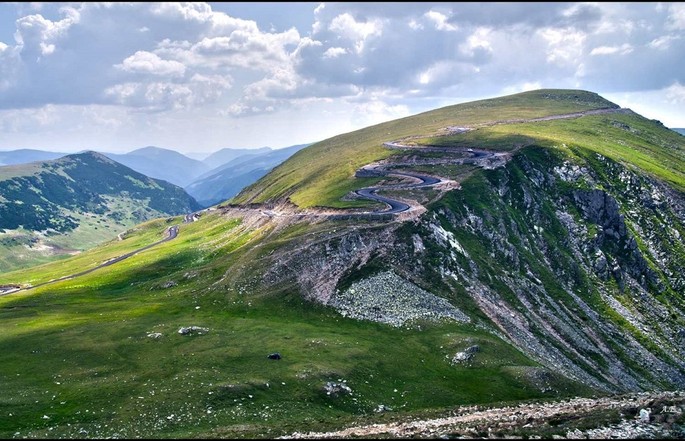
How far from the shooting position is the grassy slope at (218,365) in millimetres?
57094

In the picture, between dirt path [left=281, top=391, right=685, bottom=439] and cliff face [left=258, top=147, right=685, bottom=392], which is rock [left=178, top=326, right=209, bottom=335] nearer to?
cliff face [left=258, top=147, right=685, bottom=392]

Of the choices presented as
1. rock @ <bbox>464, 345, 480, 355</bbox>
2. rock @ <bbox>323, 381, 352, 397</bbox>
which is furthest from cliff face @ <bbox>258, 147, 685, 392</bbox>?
rock @ <bbox>323, 381, 352, 397</bbox>

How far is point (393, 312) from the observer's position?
101062 mm

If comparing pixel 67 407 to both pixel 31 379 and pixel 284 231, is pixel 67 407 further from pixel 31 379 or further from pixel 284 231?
pixel 284 231

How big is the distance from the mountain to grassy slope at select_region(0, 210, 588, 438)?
0.41 metres

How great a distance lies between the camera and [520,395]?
74312mm

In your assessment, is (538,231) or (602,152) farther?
(602,152)

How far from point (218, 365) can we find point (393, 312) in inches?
1606

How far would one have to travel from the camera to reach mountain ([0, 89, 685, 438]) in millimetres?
59938

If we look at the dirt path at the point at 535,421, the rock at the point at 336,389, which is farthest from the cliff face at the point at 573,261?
the rock at the point at 336,389

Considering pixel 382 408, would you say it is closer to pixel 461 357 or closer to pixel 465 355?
pixel 461 357

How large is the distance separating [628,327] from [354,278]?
70866 millimetres

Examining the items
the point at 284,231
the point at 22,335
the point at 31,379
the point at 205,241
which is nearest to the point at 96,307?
the point at 22,335

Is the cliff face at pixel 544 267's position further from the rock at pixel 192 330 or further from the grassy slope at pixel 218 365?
the rock at pixel 192 330
